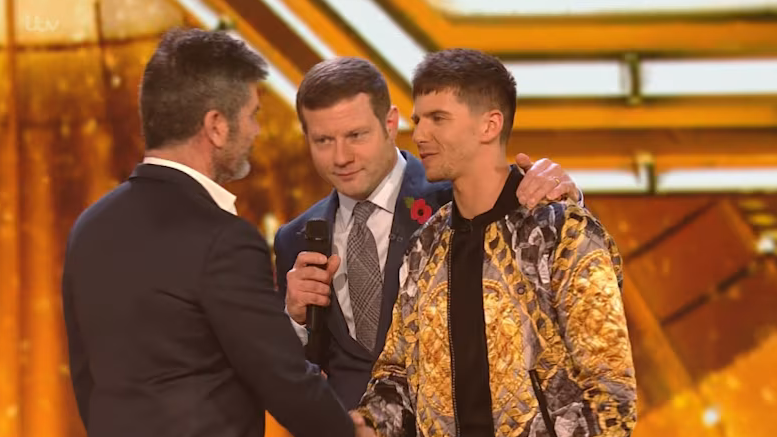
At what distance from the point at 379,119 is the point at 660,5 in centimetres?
139

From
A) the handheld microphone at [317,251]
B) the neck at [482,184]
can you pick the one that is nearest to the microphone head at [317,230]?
the handheld microphone at [317,251]

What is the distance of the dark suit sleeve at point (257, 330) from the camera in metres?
1.54

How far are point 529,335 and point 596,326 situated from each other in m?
0.12

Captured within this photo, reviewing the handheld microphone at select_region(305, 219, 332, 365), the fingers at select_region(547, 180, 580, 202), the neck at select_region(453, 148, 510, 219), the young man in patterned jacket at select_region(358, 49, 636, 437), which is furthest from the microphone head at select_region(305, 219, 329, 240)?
the fingers at select_region(547, 180, 580, 202)

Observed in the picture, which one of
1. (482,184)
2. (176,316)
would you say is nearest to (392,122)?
(482,184)

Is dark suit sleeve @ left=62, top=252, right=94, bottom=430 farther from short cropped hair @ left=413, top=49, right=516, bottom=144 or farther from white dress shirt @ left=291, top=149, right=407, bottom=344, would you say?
short cropped hair @ left=413, top=49, right=516, bottom=144

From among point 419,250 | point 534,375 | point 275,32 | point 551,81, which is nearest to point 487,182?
point 419,250

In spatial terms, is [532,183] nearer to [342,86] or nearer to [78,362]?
[342,86]

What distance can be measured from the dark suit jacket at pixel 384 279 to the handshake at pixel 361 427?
0.68 feet

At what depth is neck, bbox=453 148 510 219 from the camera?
1772 mm

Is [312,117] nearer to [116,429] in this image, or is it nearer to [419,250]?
[419,250]

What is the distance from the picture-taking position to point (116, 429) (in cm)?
155

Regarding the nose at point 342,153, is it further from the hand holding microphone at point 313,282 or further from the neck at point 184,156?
the neck at point 184,156

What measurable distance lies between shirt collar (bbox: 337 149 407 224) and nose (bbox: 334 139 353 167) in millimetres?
105
